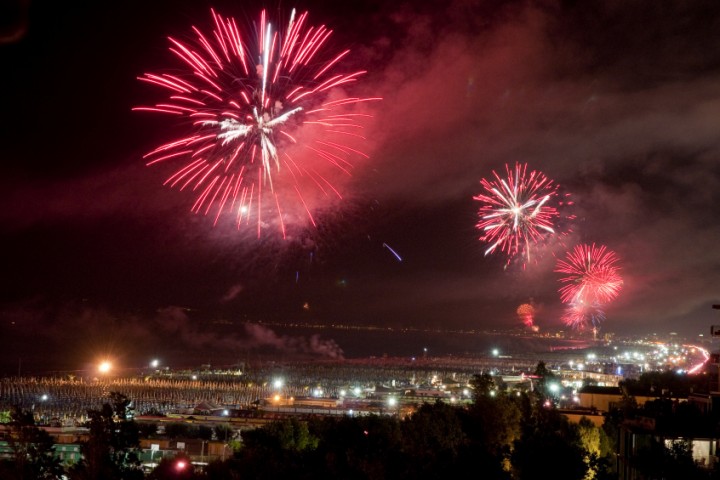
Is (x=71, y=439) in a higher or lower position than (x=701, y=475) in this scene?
lower

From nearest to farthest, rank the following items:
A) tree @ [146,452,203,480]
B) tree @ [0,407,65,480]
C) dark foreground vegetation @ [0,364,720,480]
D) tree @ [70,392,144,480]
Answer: dark foreground vegetation @ [0,364,720,480] → tree @ [146,452,203,480] → tree @ [70,392,144,480] → tree @ [0,407,65,480]

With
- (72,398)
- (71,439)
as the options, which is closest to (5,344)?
(72,398)

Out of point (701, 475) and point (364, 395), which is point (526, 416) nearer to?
point (701, 475)

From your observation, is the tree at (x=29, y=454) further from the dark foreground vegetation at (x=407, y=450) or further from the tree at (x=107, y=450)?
the tree at (x=107, y=450)

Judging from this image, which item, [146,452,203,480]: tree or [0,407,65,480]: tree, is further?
[0,407,65,480]: tree

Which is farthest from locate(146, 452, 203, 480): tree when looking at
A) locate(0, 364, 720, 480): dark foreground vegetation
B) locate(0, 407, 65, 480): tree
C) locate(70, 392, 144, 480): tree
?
locate(0, 407, 65, 480): tree

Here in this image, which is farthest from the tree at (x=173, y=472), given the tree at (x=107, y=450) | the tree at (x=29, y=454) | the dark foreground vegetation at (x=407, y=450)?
the tree at (x=29, y=454)

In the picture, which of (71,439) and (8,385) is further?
(8,385)

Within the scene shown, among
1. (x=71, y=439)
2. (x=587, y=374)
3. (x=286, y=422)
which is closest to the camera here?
(x=286, y=422)

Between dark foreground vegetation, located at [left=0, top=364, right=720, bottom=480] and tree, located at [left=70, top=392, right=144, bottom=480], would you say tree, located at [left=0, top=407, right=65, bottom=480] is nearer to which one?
dark foreground vegetation, located at [left=0, top=364, right=720, bottom=480]
